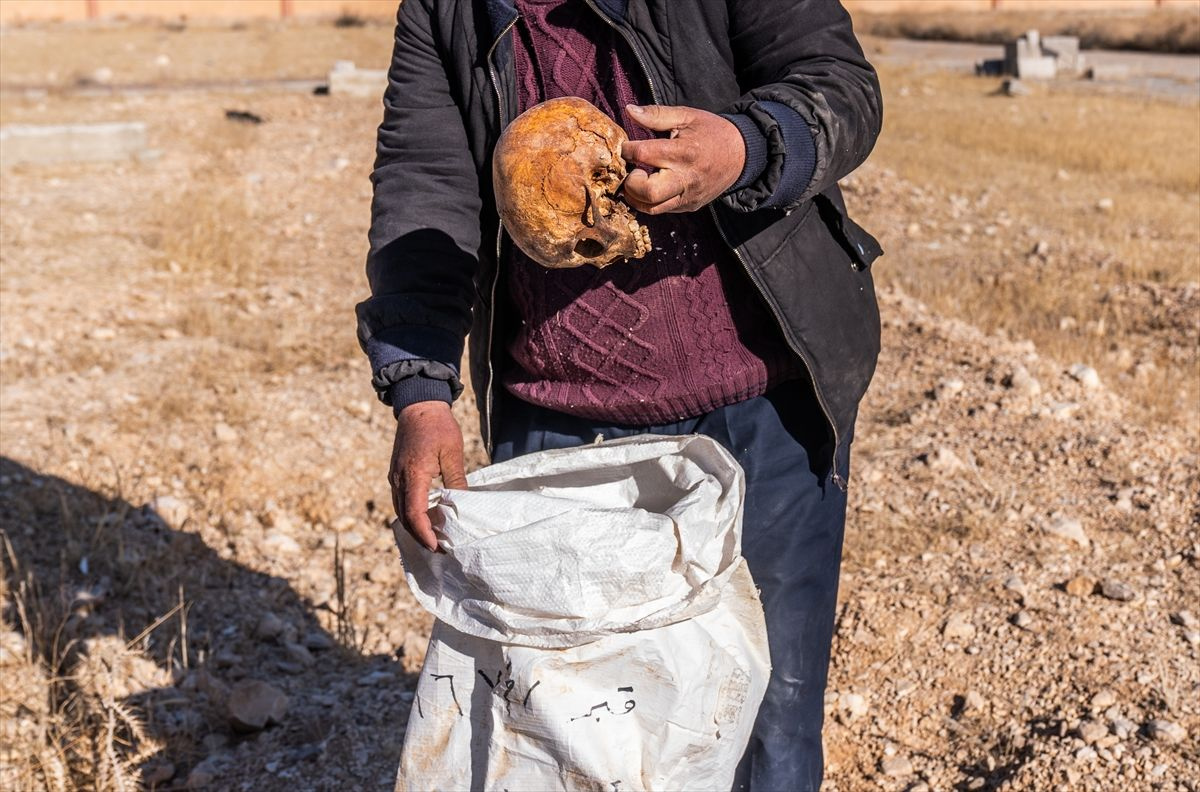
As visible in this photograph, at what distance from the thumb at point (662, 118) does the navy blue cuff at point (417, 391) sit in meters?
0.56

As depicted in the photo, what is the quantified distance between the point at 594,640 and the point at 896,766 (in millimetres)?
1411

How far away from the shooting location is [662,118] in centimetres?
142

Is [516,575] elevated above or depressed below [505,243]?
below

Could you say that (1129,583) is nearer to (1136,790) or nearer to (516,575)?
(1136,790)

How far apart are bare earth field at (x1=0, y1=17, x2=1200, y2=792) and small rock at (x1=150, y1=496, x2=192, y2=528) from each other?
0.5 inches

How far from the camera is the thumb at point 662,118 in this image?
1.41 metres

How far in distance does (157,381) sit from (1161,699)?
3981 mm

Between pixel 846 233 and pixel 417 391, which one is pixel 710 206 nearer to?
pixel 846 233

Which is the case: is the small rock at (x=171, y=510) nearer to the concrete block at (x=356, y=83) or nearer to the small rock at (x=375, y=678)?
the small rock at (x=375, y=678)

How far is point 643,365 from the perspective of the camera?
1.80 metres

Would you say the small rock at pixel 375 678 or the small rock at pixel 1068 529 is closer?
the small rock at pixel 375 678

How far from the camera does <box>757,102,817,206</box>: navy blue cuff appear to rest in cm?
152

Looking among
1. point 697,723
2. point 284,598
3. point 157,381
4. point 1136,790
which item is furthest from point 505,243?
point 157,381

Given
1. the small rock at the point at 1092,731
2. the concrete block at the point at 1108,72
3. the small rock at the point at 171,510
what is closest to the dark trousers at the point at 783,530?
the small rock at the point at 1092,731
